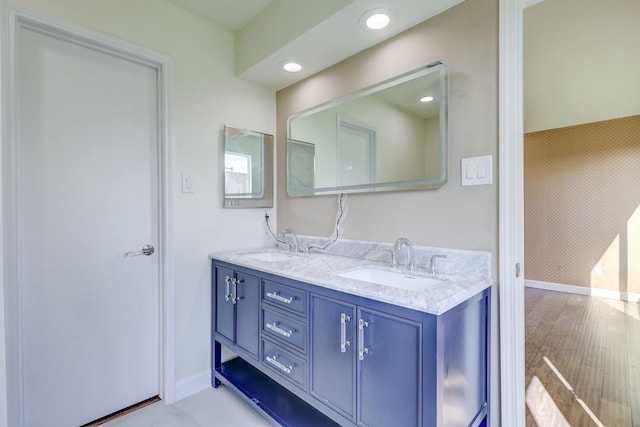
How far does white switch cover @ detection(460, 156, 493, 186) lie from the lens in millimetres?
1305

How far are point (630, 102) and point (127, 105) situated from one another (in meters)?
4.62

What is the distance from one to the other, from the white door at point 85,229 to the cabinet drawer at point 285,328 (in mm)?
795

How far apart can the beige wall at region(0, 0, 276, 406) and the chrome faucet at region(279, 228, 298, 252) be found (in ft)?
1.04

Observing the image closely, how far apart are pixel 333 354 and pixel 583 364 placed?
88.0 inches

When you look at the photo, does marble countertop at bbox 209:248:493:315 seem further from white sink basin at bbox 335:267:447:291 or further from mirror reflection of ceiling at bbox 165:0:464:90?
mirror reflection of ceiling at bbox 165:0:464:90

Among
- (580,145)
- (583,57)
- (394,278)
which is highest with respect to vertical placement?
(583,57)

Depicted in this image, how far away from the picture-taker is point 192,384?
1.90 metres

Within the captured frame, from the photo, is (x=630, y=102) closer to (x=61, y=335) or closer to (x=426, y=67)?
(x=426, y=67)

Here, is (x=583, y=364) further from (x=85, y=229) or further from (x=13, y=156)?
(x=13, y=156)

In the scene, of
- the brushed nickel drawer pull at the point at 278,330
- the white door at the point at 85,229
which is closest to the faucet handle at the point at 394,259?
the brushed nickel drawer pull at the point at 278,330

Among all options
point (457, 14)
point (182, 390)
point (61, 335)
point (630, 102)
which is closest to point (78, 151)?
point (61, 335)

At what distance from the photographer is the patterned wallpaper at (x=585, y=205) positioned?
381 centimetres

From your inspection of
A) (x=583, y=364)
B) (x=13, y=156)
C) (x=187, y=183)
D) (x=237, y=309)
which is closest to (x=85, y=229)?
(x=13, y=156)

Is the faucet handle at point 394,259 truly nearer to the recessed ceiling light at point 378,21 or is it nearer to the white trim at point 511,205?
the white trim at point 511,205
